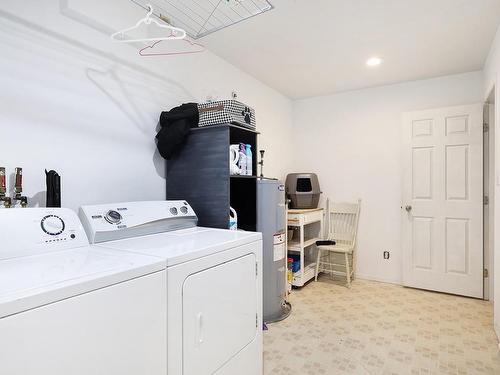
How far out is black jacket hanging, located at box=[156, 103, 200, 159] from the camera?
1.98 m

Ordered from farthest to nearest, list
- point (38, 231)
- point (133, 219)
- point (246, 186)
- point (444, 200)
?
point (444, 200) → point (246, 186) → point (133, 219) → point (38, 231)

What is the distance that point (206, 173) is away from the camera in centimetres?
195

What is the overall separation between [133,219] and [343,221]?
2.95 m

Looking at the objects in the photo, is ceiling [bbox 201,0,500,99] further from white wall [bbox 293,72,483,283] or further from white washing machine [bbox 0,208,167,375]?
white washing machine [bbox 0,208,167,375]

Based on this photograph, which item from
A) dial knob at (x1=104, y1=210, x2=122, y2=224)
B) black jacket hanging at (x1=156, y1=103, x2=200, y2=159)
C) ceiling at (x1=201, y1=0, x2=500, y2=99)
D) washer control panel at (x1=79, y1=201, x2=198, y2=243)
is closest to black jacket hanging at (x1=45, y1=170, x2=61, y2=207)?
washer control panel at (x1=79, y1=201, x2=198, y2=243)

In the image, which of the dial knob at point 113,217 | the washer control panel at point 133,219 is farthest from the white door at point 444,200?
the dial knob at point 113,217

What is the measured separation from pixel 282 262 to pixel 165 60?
1.93 m

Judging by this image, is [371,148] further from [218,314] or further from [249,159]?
[218,314]

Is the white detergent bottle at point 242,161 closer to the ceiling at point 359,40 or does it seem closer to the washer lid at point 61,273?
the ceiling at point 359,40

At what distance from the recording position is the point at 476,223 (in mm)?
3113

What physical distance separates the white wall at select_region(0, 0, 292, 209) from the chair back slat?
243 centimetres

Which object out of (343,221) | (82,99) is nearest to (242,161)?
(82,99)

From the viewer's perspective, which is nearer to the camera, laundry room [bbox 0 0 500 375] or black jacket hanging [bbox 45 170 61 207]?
laundry room [bbox 0 0 500 375]

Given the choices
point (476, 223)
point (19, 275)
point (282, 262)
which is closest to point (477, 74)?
point (476, 223)
